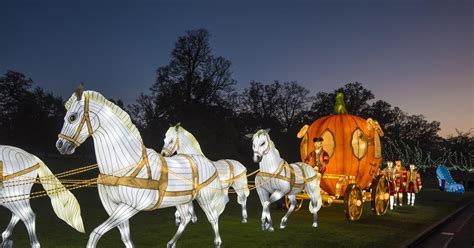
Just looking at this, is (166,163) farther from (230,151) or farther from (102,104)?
(230,151)

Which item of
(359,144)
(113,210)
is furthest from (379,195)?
(113,210)

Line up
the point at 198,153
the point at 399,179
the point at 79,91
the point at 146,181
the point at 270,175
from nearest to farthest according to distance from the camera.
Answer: the point at 79,91 → the point at 146,181 → the point at 198,153 → the point at 270,175 → the point at 399,179

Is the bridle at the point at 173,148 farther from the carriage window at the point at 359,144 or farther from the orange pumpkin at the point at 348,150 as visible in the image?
the carriage window at the point at 359,144

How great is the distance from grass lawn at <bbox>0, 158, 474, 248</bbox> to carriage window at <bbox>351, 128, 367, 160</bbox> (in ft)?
6.71

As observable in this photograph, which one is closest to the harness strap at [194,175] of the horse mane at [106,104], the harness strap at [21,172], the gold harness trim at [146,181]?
the gold harness trim at [146,181]

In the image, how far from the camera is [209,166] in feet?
24.1

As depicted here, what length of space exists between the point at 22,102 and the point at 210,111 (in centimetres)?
1369

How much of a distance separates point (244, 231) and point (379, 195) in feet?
19.4

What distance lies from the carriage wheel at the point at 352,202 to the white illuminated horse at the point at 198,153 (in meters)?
2.91

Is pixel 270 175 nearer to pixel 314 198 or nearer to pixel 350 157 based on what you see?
pixel 314 198

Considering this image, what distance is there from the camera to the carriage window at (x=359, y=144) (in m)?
14.0

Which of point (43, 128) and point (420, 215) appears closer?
point (420, 215)

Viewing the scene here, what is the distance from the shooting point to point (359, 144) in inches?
552

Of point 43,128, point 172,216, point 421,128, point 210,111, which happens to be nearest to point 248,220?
point 172,216
